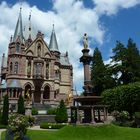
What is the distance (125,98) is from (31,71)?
3062cm

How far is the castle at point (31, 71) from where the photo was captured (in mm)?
68938

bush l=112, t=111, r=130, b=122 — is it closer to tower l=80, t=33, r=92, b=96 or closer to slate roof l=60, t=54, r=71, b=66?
tower l=80, t=33, r=92, b=96

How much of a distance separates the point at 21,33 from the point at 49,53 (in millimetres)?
9760

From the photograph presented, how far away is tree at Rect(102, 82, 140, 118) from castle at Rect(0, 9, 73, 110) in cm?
2338

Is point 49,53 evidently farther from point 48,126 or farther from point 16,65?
point 48,126

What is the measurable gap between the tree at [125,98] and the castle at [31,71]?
920 inches

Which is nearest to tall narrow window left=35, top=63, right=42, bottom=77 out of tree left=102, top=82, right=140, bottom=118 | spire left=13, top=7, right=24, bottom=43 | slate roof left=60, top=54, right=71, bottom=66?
spire left=13, top=7, right=24, bottom=43

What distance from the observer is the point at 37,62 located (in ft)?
235

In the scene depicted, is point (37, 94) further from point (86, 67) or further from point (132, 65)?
point (86, 67)

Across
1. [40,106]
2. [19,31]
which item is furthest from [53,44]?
[40,106]

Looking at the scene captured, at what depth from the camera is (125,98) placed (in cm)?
4912

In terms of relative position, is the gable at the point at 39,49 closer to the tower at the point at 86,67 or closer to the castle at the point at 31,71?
the castle at the point at 31,71

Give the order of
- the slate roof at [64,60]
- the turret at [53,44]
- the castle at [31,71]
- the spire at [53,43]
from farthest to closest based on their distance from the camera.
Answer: the slate roof at [64,60] < the spire at [53,43] < the turret at [53,44] < the castle at [31,71]

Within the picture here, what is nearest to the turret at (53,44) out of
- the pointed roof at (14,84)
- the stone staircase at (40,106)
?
the pointed roof at (14,84)
